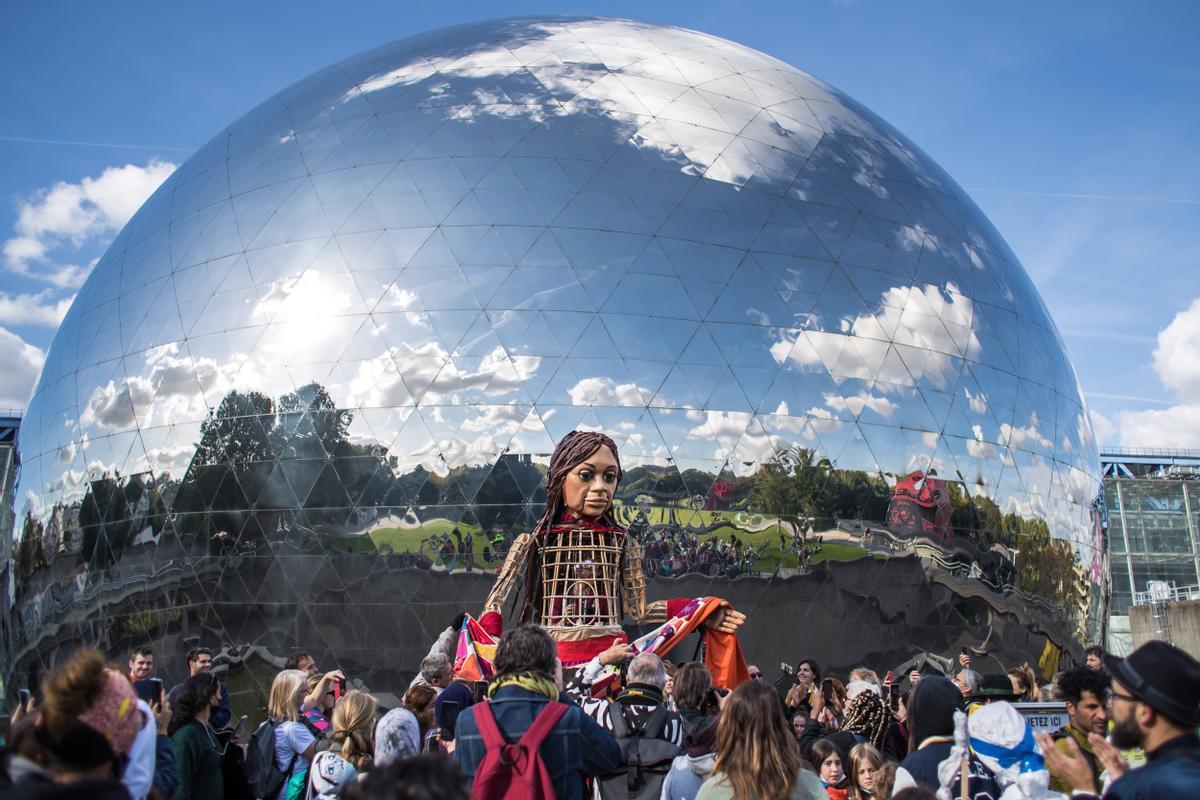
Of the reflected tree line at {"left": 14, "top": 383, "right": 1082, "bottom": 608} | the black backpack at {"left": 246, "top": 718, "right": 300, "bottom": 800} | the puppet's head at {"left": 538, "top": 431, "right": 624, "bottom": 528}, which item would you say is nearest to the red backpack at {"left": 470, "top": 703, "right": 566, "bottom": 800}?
the black backpack at {"left": 246, "top": 718, "right": 300, "bottom": 800}

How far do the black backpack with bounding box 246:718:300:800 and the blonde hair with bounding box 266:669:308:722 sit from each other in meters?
0.11

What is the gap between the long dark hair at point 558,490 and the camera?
30.3 ft

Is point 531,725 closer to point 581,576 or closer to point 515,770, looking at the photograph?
point 515,770

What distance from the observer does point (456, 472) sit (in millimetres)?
11359

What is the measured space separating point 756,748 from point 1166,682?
1569 millimetres

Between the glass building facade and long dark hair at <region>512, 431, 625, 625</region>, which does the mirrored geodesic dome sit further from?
Result: the glass building facade

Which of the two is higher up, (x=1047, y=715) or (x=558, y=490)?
(x=558, y=490)

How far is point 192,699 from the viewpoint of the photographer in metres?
6.27

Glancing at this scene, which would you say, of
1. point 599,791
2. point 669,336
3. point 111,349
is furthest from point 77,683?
point 111,349

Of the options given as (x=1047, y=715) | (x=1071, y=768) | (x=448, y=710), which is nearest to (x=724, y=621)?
(x=448, y=710)

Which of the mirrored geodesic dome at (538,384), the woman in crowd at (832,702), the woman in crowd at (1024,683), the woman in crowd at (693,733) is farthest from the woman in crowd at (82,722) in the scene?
the woman in crowd at (1024,683)

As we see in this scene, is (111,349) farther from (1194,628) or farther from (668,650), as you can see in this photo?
(1194,628)

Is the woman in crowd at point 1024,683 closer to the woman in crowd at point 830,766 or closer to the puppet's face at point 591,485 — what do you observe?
the woman in crowd at point 830,766

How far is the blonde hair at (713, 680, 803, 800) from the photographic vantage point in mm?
4246
